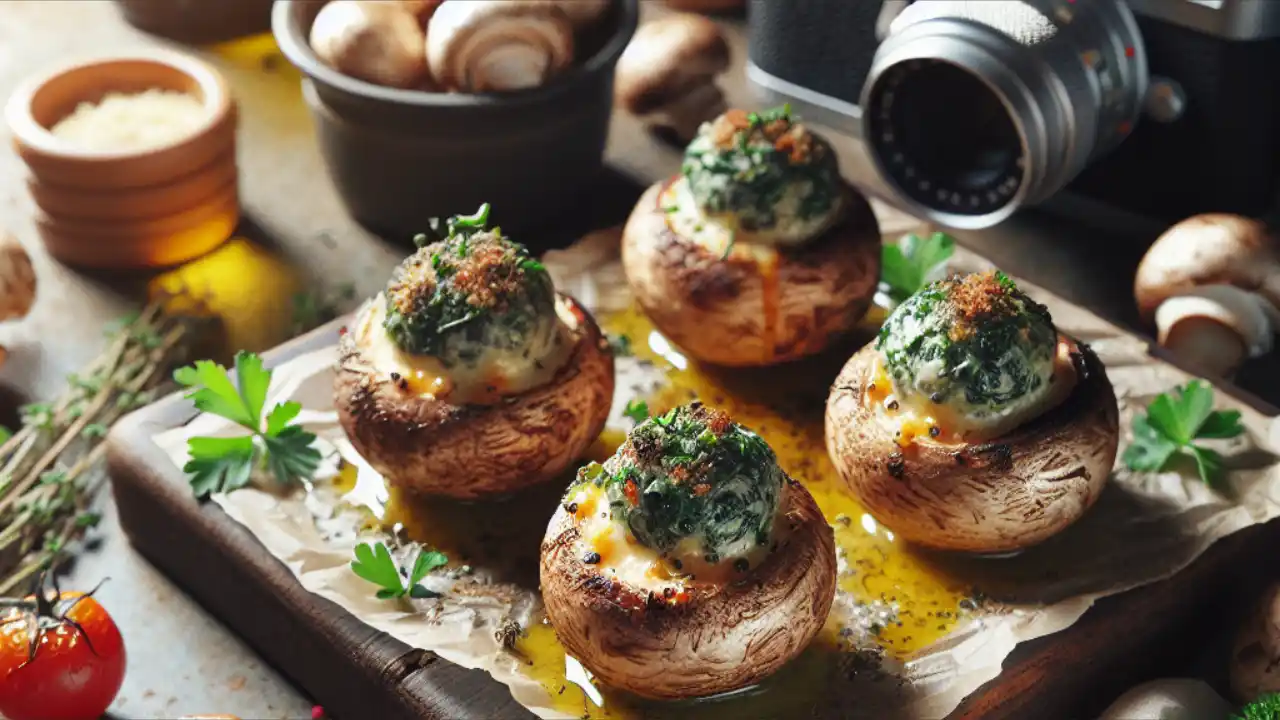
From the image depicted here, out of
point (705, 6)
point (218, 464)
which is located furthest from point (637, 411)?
point (705, 6)

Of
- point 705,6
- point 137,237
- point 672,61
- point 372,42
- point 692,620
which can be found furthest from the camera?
point 705,6

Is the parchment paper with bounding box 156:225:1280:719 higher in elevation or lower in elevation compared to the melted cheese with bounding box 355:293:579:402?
lower

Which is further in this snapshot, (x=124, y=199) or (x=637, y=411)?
A: (x=124, y=199)

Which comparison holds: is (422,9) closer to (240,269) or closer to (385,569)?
(240,269)

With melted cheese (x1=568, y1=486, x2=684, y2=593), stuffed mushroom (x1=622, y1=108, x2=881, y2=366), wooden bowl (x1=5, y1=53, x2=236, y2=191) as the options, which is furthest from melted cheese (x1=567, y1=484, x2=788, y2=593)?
wooden bowl (x1=5, y1=53, x2=236, y2=191)

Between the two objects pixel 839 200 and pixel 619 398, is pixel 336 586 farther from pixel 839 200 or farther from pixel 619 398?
pixel 839 200

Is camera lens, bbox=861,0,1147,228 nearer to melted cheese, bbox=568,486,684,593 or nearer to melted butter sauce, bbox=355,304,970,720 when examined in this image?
melted butter sauce, bbox=355,304,970,720
